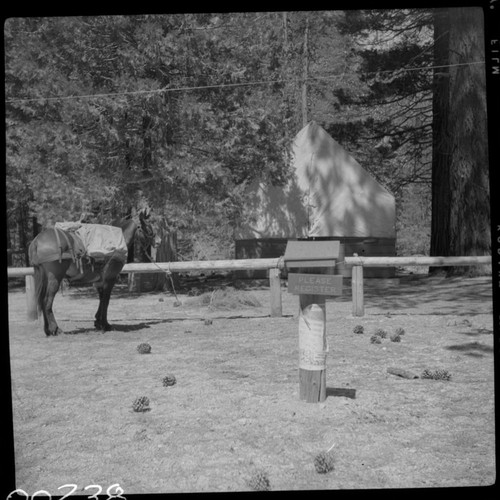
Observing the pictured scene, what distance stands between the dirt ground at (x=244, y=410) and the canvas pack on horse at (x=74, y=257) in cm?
79

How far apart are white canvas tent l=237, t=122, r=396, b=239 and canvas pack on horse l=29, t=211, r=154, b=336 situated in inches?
367

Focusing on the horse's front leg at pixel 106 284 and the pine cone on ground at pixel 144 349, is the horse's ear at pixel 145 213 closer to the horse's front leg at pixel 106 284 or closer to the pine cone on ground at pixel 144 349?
the horse's front leg at pixel 106 284

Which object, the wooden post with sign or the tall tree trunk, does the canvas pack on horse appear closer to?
the wooden post with sign

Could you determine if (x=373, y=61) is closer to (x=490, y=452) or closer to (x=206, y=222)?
(x=206, y=222)

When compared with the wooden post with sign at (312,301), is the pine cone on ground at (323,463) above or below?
below

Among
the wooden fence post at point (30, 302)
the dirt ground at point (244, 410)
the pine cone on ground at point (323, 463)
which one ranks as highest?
the wooden fence post at point (30, 302)

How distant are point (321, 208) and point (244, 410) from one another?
12993mm

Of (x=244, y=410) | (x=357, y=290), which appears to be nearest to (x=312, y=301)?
(x=244, y=410)

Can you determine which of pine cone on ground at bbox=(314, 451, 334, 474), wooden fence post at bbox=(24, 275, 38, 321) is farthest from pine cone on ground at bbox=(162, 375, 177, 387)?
wooden fence post at bbox=(24, 275, 38, 321)

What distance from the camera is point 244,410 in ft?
15.0

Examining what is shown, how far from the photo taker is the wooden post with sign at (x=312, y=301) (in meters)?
4.46

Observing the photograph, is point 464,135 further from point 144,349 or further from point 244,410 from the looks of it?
point 244,410

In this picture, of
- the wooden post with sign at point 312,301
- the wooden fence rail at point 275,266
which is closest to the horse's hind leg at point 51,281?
the wooden fence rail at point 275,266

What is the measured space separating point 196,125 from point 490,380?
10304mm
